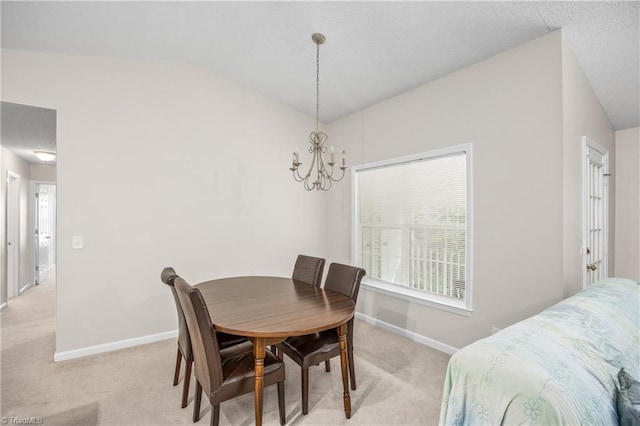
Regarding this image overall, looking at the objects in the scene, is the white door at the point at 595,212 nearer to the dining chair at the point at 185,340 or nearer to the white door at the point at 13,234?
the dining chair at the point at 185,340

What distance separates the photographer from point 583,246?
2.43m

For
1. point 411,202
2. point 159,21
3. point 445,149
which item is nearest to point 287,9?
point 159,21

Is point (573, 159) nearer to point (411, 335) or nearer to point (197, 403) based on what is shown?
point (411, 335)

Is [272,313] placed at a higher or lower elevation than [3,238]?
lower

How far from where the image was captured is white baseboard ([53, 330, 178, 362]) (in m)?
2.80

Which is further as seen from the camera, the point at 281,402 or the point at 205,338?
the point at 281,402

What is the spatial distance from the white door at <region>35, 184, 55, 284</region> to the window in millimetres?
6096

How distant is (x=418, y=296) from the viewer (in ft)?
10.6

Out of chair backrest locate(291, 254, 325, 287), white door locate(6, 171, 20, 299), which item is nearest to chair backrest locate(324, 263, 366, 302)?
chair backrest locate(291, 254, 325, 287)

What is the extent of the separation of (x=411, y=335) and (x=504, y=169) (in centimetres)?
197

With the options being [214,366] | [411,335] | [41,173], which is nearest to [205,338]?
[214,366]

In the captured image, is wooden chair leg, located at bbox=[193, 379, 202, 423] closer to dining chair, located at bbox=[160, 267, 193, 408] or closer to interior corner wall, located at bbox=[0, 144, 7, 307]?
dining chair, located at bbox=[160, 267, 193, 408]

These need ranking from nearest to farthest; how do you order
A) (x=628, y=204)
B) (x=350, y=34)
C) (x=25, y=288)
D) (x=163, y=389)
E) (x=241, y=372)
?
1. (x=241, y=372)
2. (x=163, y=389)
3. (x=350, y=34)
4. (x=628, y=204)
5. (x=25, y=288)

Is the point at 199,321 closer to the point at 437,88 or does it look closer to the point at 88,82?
the point at 88,82
